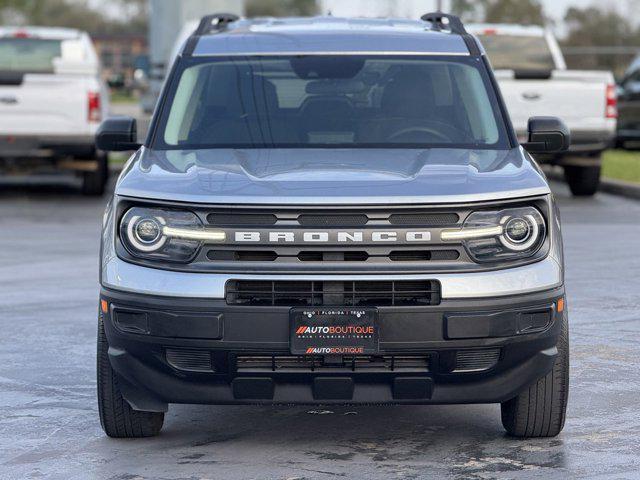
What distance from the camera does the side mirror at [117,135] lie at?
7.50 m

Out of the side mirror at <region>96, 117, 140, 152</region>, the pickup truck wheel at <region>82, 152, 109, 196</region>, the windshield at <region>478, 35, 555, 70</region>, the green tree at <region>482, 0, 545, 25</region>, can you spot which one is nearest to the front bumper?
the side mirror at <region>96, 117, 140, 152</region>

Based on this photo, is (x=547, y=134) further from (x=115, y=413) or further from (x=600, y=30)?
(x=600, y=30)

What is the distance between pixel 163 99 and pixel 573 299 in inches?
161

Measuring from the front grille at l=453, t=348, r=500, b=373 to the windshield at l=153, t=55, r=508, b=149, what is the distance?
1314mm

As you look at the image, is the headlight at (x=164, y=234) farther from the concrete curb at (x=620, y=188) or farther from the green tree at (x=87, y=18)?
the green tree at (x=87, y=18)

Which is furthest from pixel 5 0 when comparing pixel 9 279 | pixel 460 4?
pixel 9 279

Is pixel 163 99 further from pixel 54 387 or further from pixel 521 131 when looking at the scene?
pixel 521 131

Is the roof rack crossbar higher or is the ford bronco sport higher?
the roof rack crossbar

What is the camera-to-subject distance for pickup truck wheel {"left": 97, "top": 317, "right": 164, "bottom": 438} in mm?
6262

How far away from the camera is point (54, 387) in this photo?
7.63m

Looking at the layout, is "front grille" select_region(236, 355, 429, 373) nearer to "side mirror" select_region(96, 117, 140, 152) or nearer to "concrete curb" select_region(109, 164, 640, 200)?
"side mirror" select_region(96, 117, 140, 152)

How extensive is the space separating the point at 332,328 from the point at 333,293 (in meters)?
0.14

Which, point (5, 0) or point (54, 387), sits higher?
point (54, 387)

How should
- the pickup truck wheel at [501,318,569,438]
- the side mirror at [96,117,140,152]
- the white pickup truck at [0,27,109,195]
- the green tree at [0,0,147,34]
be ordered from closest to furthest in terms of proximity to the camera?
the pickup truck wheel at [501,318,569,438], the side mirror at [96,117,140,152], the white pickup truck at [0,27,109,195], the green tree at [0,0,147,34]
